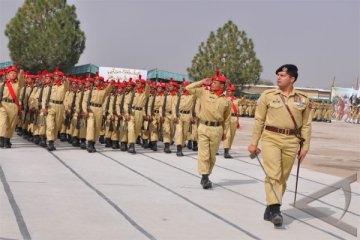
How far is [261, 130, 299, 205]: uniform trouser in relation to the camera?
22.7 ft

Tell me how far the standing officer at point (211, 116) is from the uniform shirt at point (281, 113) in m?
2.20

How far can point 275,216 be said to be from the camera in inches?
264

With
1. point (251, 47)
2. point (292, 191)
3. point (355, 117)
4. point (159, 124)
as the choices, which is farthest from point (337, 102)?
point (292, 191)

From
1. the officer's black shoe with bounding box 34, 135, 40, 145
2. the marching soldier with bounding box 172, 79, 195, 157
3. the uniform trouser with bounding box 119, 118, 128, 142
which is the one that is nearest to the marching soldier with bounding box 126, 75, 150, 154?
the uniform trouser with bounding box 119, 118, 128, 142

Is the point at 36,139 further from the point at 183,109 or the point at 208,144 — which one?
the point at 208,144

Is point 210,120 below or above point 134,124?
above

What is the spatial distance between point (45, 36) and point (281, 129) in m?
43.7

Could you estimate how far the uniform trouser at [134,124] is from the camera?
1382 centimetres

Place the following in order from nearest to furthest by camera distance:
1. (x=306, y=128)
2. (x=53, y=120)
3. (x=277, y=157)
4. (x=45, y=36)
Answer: (x=277, y=157), (x=306, y=128), (x=53, y=120), (x=45, y=36)

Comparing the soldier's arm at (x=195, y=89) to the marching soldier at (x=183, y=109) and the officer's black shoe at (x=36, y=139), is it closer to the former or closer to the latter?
→ the marching soldier at (x=183, y=109)

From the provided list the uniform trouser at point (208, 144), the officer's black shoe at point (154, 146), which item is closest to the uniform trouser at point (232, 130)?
the officer's black shoe at point (154, 146)

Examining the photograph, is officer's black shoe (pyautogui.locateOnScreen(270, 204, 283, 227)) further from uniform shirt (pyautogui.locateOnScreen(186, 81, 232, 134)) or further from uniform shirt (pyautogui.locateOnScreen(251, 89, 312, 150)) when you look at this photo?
uniform shirt (pyautogui.locateOnScreen(186, 81, 232, 134))

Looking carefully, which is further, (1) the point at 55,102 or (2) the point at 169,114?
(2) the point at 169,114

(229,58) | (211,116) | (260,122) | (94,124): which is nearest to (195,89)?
(211,116)
